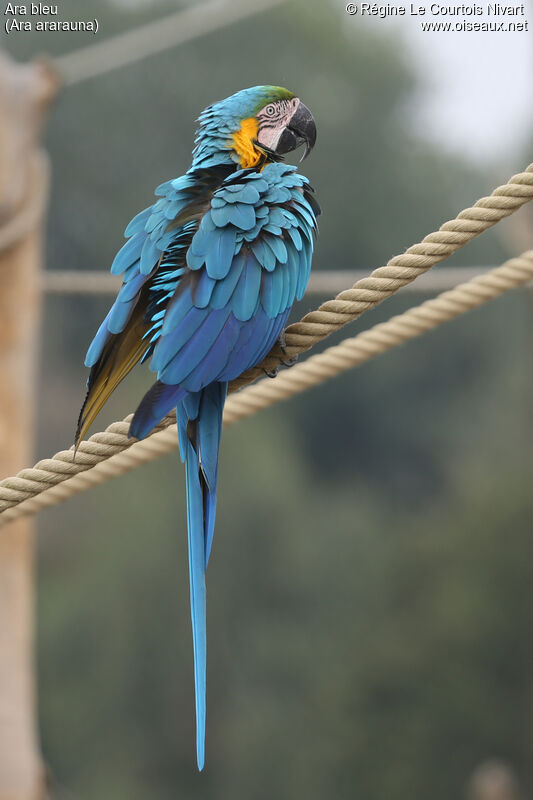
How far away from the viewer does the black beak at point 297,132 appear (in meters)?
1.11

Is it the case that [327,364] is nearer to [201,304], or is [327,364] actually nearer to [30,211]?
[201,304]

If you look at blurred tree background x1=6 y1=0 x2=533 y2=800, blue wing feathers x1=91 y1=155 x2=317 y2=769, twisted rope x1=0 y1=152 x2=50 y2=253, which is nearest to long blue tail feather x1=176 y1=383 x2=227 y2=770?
blue wing feathers x1=91 y1=155 x2=317 y2=769

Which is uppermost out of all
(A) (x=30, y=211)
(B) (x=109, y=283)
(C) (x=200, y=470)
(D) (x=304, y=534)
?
(A) (x=30, y=211)

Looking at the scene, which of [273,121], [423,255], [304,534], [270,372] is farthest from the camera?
[304,534]

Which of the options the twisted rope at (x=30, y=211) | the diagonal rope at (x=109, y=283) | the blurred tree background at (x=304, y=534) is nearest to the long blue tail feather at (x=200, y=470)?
the diagonal rope at (x=109, y=283)

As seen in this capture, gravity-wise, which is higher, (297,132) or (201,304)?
(297,132)

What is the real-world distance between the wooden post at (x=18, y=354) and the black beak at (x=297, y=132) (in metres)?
0.66

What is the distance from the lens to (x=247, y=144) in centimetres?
103

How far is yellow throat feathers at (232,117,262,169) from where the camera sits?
1014 millimetres

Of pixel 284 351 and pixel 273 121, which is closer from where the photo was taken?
pixel 284 351

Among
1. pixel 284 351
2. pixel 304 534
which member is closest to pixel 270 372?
pixel 284 351

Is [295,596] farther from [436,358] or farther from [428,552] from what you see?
[436,358]

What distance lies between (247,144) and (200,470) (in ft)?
1.20

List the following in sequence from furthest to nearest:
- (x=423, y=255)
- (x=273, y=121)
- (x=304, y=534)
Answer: (x=304, y=534)
(x=273, y=121)
(x=423, y=255)
